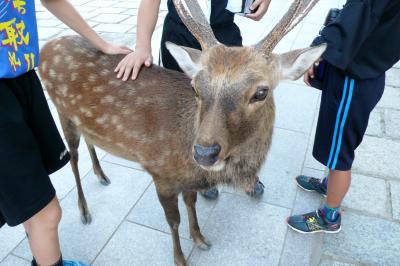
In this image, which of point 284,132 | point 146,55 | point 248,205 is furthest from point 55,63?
point 284,132

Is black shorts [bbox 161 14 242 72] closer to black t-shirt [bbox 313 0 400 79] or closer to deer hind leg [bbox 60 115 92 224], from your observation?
black t-shirt [bbox 313 0 400 79]

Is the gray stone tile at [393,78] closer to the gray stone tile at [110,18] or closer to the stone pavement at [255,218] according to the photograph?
the stone pavement at [255,218]

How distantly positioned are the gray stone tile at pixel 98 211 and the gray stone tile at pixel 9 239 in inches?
2.3

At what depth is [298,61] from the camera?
6.47 feet

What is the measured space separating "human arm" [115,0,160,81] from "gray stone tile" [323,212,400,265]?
1.86 metres

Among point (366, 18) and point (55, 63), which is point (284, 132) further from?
point (55, 63)

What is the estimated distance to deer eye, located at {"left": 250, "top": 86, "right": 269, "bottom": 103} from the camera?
181 cm

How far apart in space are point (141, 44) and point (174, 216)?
1193 mm

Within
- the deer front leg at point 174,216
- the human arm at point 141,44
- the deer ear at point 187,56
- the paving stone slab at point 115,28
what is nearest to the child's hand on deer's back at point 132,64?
the human arm at point 141,44

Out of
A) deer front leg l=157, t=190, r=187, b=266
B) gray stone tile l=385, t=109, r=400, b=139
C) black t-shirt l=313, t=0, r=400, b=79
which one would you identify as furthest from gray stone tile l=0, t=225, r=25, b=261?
gray stone tile l=385, t=109, r=400, b=139

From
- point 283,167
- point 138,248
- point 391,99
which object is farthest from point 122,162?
point 391,99

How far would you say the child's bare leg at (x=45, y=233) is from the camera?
193 centimetres

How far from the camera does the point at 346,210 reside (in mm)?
2920

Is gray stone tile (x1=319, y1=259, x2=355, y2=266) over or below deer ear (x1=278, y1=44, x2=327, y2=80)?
below
